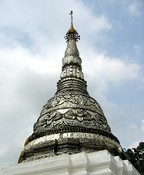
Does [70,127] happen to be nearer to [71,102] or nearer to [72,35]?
[71,102]

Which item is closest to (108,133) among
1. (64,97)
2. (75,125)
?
(75,125)

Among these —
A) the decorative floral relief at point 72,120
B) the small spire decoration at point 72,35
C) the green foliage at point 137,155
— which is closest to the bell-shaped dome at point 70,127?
the decorative floral relief at point 72,120

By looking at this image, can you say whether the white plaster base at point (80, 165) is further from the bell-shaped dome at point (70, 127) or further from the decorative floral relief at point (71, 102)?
the decorative floral relief at point (71, 102)

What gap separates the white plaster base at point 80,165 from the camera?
827 cm

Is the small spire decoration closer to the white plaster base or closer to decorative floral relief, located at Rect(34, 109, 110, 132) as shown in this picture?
decorative floral relief, located at Rect(34, 109, 110, 132)

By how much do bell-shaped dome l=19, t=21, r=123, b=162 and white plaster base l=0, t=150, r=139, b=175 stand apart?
11.6ft

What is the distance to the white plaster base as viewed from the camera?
27.1 ft

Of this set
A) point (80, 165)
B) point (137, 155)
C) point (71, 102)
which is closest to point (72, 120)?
point (71, 102)

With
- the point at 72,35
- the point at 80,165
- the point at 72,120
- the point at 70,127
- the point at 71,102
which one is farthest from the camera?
the point at 72,35

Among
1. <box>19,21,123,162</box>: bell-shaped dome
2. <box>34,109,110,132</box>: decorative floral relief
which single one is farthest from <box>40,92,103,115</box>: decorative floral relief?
<box>34,109,110,132</box>: decorative floral relief

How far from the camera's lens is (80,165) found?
8.30 meters

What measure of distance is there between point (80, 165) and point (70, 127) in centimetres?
465

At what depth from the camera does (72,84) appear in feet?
51.3

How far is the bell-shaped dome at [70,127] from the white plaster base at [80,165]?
3522 millimetres
